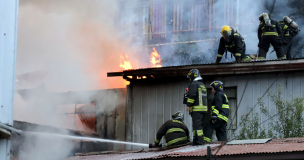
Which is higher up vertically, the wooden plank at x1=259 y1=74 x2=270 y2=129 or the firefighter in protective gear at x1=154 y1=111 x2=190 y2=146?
the wooden plank at x1=259 y1=74 x2=270 y2=129

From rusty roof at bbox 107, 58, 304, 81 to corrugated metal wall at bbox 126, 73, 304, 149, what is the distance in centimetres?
25

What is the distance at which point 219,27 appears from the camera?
830 inches

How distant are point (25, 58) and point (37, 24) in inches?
77.7

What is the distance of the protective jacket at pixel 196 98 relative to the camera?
8.60 meters

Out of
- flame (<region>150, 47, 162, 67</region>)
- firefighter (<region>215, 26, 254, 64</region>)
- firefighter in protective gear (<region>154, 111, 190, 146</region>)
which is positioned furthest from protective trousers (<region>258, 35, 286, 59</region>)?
flame (<region>150, 47, 162, 67</region>)

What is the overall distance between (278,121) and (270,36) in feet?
10.4

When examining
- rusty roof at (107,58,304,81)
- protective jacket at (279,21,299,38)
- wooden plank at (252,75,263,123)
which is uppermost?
protective jacket at (279,21,299,38)

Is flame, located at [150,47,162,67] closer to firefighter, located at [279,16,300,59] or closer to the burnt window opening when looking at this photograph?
firefighter, located at [279,16,300,59]

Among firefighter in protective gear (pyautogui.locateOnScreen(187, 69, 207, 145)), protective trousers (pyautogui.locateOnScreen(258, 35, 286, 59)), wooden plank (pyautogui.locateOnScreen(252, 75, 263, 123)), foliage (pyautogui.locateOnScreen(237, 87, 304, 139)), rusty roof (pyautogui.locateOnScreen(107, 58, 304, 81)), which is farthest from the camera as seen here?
protective trousers (pyautogui.locateOnScreen(258, 35, 286, 59))

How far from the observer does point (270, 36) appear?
42.1 feet

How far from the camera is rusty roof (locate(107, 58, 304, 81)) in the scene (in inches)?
435

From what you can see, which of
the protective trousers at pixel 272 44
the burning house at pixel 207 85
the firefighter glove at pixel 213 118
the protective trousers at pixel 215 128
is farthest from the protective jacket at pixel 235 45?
the firefighter glove at pixel 213 118

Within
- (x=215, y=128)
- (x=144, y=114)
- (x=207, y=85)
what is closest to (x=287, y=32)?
(x=207, y=85)

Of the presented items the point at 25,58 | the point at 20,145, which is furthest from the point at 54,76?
the point at 20,145
